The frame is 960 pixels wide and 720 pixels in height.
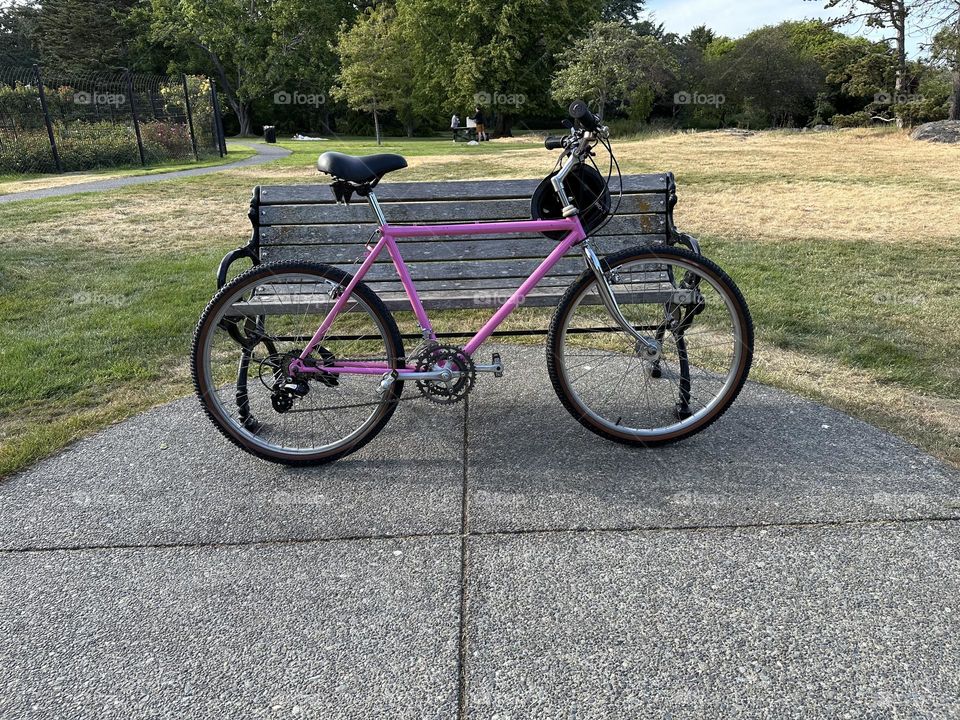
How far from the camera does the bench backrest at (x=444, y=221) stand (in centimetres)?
384

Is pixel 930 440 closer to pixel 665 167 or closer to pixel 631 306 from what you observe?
pixel 631 306

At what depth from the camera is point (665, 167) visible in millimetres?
17625

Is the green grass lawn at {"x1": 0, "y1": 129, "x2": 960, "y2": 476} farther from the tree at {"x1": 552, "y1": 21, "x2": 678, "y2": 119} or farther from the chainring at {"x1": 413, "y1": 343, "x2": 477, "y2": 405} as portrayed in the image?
the tree at {"x1": 552, "y1": 21, "x2": 678, "y2": 119}

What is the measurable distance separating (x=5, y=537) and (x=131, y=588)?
0.70 metres

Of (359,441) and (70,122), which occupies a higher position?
(70,122)

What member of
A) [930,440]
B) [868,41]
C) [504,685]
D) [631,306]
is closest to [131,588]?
[504,685]

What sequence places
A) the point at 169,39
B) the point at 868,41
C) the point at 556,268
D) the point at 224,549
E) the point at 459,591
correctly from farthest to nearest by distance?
1. the point at 169,39
2. the point at 868,41
3. the point at 556,268
4. the point at 224,549
5. the point at 459,591

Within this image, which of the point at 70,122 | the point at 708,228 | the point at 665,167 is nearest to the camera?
the point at 708,228

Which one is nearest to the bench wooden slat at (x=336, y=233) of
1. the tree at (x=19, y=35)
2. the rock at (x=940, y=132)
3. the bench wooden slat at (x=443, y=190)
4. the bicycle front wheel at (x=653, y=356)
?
the bench wooden slat at (x=443, y=190)

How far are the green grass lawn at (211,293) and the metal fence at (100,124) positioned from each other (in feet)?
28.3

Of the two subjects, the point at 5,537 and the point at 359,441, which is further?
the point at 359,441

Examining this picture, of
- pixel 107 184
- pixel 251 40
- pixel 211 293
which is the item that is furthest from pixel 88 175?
pixel 251 40

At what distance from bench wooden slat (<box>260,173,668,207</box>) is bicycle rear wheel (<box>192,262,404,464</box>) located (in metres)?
0.81

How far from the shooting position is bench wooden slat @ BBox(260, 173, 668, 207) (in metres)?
3.87
